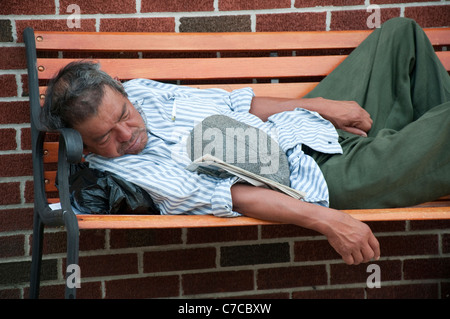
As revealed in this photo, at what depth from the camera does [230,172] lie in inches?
62.5

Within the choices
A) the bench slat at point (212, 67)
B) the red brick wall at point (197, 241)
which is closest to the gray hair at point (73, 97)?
the bench slat at point (212, 67)

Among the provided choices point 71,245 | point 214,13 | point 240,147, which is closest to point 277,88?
point 214,13

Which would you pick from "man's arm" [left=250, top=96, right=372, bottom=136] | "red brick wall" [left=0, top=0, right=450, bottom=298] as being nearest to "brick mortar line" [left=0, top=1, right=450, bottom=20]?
"red brick wall" [left=0, top=0, right=450, bottom=298]

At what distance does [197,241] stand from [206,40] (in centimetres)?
97

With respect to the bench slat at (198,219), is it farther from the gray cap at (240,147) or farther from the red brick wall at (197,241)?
the red brick wall at (197,241)

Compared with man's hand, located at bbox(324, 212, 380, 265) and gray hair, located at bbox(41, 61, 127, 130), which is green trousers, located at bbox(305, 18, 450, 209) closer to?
man's hand, located at bbox(324, 212, 380, 265)

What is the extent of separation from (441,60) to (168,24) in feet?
4.20

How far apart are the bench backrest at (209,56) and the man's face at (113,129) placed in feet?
1.27

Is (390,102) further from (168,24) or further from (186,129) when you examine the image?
(168,24)

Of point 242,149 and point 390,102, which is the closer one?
point 242,149

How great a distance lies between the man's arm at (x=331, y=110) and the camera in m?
1.95

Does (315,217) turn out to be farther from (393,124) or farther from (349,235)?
(393,124)

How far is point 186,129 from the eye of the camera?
1.82 meters
